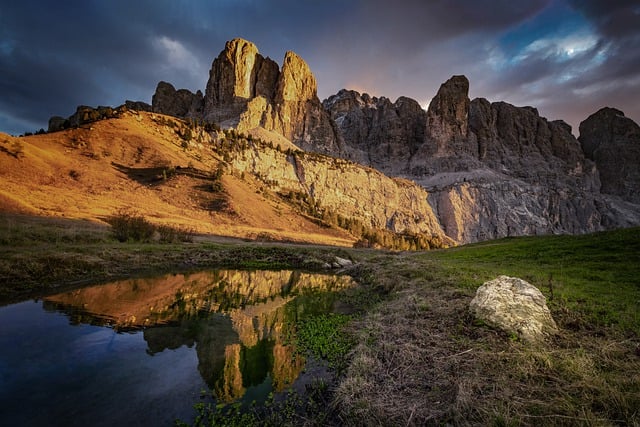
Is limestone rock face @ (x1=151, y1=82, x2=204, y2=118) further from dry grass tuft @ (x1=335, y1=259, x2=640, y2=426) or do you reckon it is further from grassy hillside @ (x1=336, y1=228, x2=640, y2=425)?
Result: dry grass tuft @ (x1=335, y1=259, x2=640, y2=426)

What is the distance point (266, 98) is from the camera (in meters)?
171

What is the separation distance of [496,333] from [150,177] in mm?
75022

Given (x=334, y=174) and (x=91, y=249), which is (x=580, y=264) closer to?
(x=91, y=249)

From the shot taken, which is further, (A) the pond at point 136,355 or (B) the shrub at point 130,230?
(B) the shrub at point 130,230

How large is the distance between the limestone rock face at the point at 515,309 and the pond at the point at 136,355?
563 cm

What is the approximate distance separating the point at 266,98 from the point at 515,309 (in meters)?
180

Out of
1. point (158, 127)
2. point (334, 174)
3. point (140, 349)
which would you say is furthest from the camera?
point (334, 174)

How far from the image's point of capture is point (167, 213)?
190 feet

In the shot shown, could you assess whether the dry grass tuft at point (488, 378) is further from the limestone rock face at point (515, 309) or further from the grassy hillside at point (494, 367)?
the limestone rock face at point (515, 309)

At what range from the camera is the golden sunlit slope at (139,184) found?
47.7 metres

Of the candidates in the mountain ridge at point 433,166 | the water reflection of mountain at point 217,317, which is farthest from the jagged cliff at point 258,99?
the water reflection of mountain at point 217,317

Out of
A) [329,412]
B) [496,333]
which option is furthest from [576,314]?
[329,412]

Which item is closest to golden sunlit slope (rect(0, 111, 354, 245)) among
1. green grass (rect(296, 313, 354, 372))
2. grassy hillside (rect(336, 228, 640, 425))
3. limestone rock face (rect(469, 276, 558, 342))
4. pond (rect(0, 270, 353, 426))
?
pond (rect(0, 270, 353, 426))

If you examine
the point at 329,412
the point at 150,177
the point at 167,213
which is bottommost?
the point at 329,412
